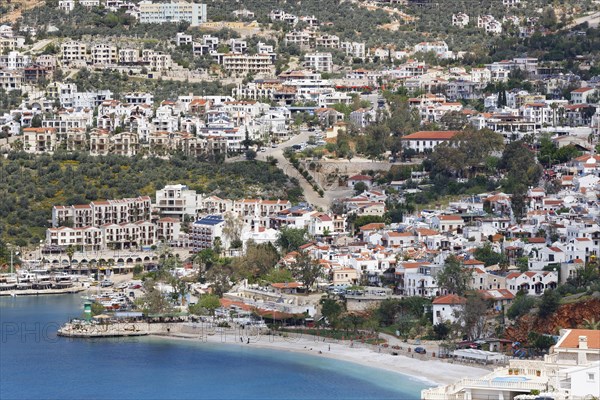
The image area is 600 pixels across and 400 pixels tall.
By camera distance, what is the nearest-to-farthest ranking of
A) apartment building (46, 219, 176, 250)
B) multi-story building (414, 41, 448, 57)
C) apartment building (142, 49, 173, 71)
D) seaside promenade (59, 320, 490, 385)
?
seaside promenade (59, 320, 490, 385) → apartment building (46, 219, 176, 250) → apartment building (142, 49, 173, 71) → multi-story building (414, 41, 448, 57)

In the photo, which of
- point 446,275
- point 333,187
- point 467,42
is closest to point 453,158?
point 333,187

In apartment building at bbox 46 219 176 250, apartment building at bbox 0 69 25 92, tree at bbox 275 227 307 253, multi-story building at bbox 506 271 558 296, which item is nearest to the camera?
multi-story building at bbox 506 271 558 296

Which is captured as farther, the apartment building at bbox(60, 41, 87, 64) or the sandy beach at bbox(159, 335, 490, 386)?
the apartment building at bbox(60, 41, 87, 64)

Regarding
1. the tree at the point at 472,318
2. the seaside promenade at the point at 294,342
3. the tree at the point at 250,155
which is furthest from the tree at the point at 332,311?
the tree at the point at 250,155

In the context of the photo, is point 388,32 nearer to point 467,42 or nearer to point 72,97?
point 467,42

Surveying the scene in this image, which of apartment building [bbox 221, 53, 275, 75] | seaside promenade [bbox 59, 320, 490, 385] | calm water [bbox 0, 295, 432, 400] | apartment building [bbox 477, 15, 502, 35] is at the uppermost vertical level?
apartment building [bbox 477, 15, 502, 35]

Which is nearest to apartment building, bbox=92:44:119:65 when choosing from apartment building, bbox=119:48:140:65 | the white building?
apartment building, bbox=119:48:140:65

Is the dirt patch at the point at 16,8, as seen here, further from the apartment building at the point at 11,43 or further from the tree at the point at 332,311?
the tree at the point at 332,311

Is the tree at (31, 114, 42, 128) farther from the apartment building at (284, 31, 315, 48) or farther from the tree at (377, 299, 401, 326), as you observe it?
the tree at (377, 299, 401, 326)

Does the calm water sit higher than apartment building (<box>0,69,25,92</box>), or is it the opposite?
apartment building (<box>0,69,25,92</box>)
